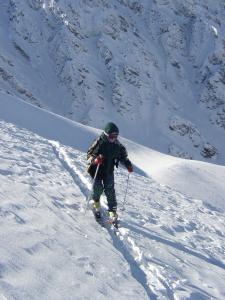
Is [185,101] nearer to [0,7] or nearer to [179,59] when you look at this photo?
[179,59]

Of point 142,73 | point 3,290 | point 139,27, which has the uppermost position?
point 139,27

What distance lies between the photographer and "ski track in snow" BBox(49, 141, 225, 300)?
2.51m

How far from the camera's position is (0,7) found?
52.3 metres

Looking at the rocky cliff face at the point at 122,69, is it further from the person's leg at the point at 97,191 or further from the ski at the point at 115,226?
the ski at the point at 115,226

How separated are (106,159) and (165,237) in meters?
1.72

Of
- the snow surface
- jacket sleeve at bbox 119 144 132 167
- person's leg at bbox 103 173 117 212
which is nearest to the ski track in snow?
→ the snow surface

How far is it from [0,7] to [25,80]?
2433cm

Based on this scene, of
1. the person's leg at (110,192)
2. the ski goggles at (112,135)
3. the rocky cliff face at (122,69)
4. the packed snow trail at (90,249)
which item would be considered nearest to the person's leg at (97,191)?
the person's leg at (110,192)

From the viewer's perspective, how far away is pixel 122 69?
5000cm

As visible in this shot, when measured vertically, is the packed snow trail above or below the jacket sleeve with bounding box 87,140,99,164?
below

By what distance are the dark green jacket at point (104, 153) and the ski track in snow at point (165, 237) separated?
90cm

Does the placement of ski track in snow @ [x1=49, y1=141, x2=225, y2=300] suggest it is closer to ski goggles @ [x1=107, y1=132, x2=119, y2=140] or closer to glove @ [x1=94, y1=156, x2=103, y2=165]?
glove @ [x1=94, y1=156, x2=103, y2=165]

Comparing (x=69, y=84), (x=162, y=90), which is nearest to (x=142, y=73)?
(x=162, y=90)

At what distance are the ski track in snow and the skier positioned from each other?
410 mm
